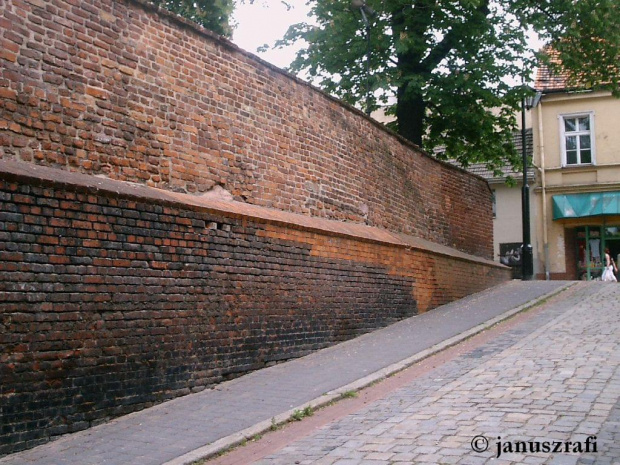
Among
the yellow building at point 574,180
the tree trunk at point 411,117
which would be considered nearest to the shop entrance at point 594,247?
the yellow building at point 574,180

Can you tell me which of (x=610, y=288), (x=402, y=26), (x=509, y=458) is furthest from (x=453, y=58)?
(x=509, y=458)

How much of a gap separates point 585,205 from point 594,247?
1825mm

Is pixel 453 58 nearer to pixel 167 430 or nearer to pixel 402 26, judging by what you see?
pixel 402 26

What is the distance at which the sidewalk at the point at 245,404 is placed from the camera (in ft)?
21.1

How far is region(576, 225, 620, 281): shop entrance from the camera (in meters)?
30.6

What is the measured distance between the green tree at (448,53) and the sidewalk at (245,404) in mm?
7531

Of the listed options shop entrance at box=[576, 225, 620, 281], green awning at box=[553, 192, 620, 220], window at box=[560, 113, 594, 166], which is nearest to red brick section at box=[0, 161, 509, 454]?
green awning at box=[553, 192, 620, 220]

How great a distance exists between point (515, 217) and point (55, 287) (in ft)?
94.8

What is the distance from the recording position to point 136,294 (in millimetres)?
7824

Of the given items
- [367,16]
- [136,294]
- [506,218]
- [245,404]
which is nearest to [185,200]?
[136,294]

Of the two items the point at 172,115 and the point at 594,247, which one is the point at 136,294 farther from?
the point at 594,247

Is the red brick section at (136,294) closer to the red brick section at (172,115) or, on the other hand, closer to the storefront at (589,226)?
the red brick section at (172,115)

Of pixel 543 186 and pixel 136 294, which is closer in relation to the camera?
pixel 136 294

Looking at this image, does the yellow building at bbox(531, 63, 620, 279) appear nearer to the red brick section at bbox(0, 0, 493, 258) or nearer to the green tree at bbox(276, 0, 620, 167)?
the green tree at bbox(276, 0, 620, 167)
